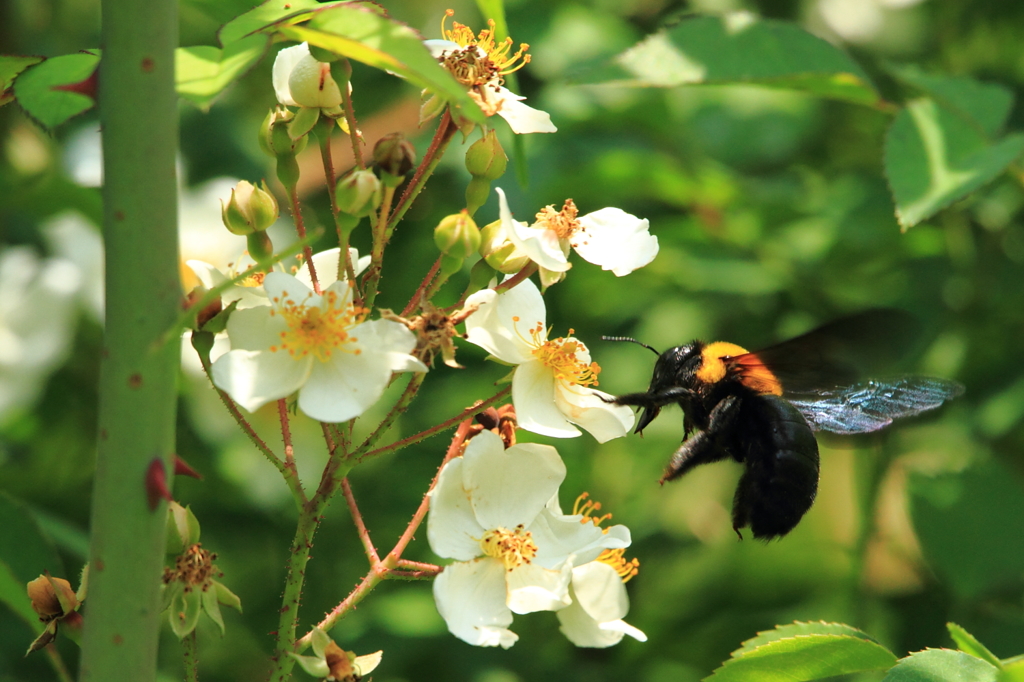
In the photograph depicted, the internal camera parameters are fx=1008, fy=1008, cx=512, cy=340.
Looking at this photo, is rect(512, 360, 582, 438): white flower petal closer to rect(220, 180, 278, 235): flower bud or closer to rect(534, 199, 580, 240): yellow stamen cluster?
rect(534, 199, 580, 240): yellow stamen cluster

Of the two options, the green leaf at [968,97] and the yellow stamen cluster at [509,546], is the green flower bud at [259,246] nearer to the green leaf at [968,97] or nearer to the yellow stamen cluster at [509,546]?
the yellow stamen cluster at [509,546]

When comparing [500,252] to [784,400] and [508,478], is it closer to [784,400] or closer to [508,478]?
[508,478]

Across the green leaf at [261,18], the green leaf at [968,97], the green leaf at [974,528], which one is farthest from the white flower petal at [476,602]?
the green leaf at [974,528]

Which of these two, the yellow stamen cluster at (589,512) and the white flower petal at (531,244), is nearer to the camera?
the white flower petal at (531,244)

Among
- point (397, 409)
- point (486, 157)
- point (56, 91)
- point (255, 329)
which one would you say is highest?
point (56, 91)

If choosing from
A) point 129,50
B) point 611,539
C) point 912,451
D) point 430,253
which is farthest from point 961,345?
point 129,50

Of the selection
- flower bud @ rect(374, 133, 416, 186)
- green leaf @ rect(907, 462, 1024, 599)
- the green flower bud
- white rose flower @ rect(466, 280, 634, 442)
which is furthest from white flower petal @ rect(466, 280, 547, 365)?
green leaf @ rect(907, 462, 1024, 599)

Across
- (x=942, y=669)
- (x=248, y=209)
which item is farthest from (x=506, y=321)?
(x=942, y=669)
